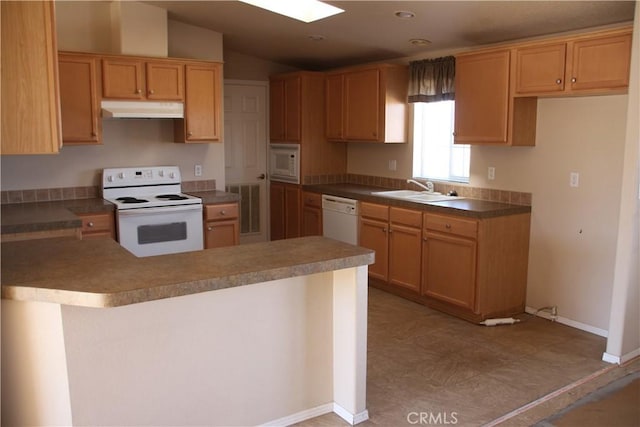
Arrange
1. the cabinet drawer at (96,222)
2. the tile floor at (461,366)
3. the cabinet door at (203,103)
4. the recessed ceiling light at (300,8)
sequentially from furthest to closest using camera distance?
1. the cabinet door at (203,103)
2. the cabinet drawer at (96,222)
3. the recessed ceiling light at (300,8)
4. the tile floor at (461,366)

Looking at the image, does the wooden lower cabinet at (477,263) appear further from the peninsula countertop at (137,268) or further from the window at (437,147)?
the peninsula countertop at (137,268)

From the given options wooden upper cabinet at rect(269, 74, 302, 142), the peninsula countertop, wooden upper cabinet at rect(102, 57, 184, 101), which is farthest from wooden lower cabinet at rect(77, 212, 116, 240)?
wooden upper cabinet at rect(269, 74, 302, 142)

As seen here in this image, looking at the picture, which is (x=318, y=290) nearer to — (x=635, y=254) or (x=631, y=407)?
(x=631, y=407)

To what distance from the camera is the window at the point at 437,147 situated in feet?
16.4

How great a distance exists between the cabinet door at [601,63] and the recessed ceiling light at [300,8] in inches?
67.9

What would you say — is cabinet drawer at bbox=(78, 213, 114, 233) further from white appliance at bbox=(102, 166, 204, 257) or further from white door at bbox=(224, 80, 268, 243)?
white door at bbox=(224, 80, 268, 243)

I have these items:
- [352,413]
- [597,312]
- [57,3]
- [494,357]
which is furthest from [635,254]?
[57,3]

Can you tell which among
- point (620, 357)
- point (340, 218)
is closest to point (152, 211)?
point (340, 218)

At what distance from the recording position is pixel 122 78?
14.9 feet

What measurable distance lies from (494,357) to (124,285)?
8.26 ft

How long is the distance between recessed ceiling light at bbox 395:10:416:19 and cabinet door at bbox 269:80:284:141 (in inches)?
89.3

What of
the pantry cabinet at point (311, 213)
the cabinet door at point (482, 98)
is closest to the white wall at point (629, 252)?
the cabinet door at point (482, 98)

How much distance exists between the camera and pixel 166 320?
2318 mm

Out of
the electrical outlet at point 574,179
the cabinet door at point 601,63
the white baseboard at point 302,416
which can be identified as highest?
the cabinet door at point 601,63
